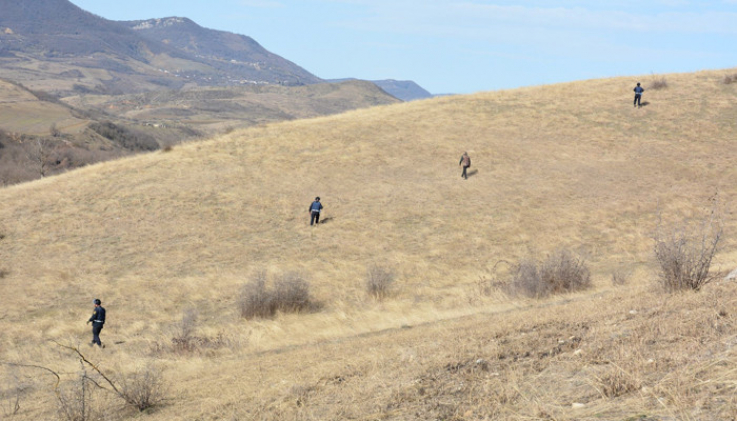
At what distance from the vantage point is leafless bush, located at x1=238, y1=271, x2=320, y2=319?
50.3 feet

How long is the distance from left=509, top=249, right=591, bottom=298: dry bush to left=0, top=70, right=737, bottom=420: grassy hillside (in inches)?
23.6

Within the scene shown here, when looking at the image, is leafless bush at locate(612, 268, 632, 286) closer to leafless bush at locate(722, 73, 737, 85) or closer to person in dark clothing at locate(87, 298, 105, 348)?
person in dark clothing at locate(87, 298, 105, 348)

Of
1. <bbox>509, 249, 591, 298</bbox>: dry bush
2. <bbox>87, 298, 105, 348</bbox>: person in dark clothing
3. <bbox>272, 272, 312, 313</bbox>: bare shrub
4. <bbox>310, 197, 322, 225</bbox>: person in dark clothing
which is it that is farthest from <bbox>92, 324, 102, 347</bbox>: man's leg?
<bbox>310, 197, 322, 225</bbox>: person in dark clothing

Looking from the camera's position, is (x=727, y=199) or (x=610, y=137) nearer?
(x=727, y=199)

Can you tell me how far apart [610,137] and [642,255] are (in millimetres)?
17676

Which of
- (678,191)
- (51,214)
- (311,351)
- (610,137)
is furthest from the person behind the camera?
(610,137)

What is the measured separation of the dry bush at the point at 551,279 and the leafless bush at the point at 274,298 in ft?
19.6

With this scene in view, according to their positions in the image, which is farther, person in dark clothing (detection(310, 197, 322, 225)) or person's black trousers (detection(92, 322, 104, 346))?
person in dark clothing (detection(310, 197, 322, 225))

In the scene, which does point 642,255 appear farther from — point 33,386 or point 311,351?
point 33,386

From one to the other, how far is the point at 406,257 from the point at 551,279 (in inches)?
267

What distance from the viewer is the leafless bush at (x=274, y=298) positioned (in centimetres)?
1532

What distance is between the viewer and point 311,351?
10.4 meters

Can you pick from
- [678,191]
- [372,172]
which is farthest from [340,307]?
[678,191]

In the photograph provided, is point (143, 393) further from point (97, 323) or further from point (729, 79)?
point (729, 79)
